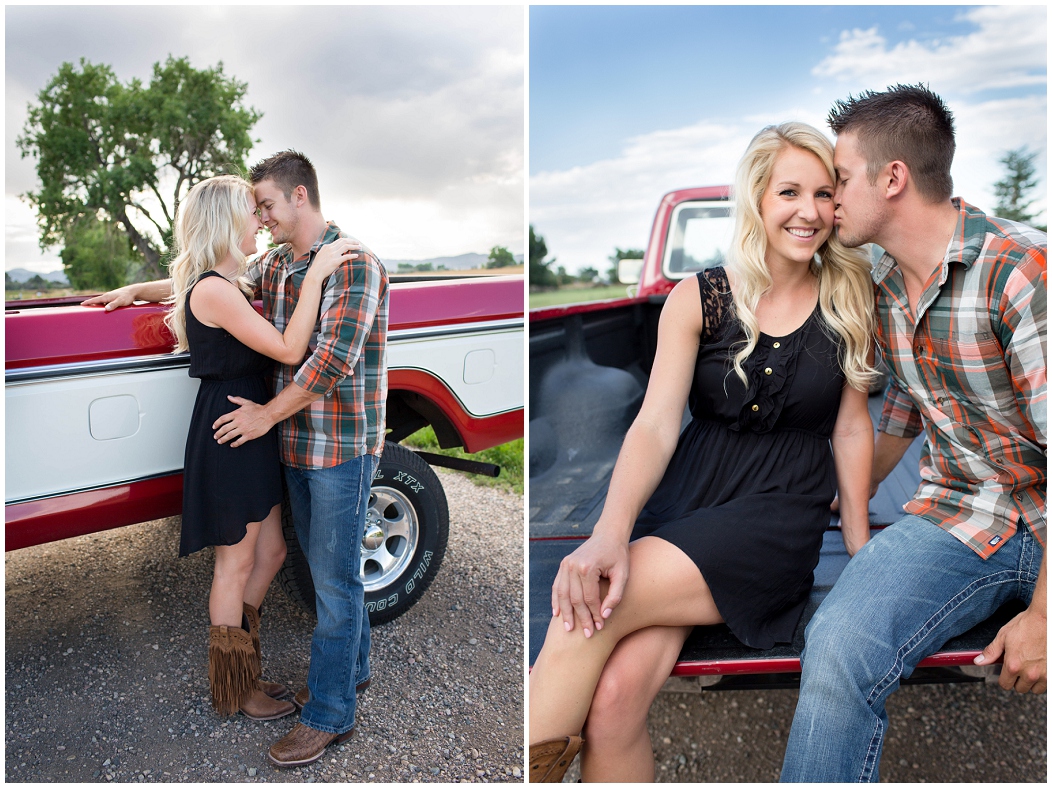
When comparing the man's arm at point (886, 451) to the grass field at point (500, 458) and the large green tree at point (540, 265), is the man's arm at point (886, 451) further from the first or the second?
the large green tree at point (540, 265)

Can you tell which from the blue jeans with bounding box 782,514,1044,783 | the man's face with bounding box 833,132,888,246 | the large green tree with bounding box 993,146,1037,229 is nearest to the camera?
the blue jeans with bounding box 782,514,1044,783

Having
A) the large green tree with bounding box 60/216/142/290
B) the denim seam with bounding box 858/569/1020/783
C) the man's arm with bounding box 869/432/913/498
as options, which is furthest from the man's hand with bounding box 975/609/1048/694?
the large green tree with bounding box 60/216/142/290

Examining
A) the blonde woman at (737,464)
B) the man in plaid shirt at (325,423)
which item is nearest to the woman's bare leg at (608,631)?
the blonde woman at (737,464)

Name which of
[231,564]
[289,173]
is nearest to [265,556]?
[231,564]

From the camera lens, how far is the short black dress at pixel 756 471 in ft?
6.19

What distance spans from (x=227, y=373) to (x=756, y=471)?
1644 millimetres

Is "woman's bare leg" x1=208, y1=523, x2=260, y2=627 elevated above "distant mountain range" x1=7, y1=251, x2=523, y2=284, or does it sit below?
below

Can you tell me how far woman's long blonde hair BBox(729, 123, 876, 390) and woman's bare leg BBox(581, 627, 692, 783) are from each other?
2.50 feet

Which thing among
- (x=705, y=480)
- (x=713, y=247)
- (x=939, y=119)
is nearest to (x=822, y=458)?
(x=705, y=480)

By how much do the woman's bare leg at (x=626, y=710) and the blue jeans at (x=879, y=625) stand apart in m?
0.32

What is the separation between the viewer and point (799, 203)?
2029mm

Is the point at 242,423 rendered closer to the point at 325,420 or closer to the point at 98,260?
the point at 325,420

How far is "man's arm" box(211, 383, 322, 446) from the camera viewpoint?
Result: 7.81 feet

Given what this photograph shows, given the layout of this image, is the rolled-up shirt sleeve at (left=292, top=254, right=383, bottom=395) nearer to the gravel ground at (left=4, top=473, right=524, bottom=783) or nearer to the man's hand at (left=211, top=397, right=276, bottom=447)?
the man's hand at (left=211, top=397, right=276, bottom=447)
